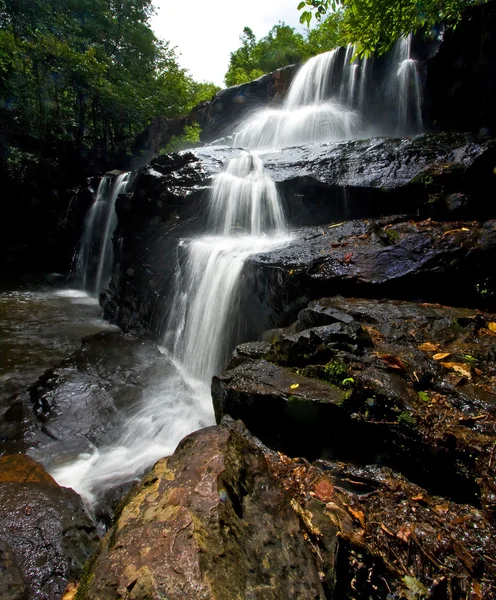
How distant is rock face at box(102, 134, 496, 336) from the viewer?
5531mm

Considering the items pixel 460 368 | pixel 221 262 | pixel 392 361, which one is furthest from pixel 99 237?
pixel 460 368

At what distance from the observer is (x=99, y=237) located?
43.8ft

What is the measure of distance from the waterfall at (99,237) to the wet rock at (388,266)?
367 inches

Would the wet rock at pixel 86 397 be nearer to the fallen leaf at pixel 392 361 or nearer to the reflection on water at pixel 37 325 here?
the reflection on water at pixel 37 325

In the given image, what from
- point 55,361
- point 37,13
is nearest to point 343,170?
point 55,361

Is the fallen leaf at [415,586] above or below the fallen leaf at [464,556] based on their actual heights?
below

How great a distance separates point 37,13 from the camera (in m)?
16.2

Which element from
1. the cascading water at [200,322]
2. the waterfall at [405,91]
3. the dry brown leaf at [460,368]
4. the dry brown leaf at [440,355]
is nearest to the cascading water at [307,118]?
the waterfall at [405,91]

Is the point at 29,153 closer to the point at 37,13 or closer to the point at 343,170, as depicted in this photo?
the point at 37,13

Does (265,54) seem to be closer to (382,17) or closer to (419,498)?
(382,17)

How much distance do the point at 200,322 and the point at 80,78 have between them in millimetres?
15591

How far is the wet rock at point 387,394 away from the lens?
6.72ft

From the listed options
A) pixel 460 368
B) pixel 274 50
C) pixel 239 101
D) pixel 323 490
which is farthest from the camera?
pixel 274 50

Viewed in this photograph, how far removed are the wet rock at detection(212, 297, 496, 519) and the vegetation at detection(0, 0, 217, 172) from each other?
1688cm
